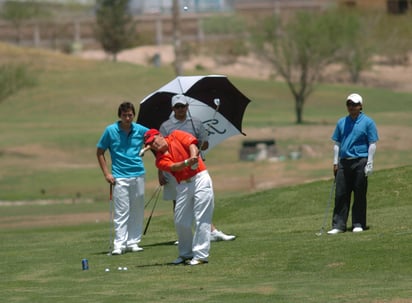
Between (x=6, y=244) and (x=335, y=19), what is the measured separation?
51847mm

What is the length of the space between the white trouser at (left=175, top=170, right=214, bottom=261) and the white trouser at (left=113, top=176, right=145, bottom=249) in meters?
2.07

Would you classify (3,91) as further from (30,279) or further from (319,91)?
(30,279)

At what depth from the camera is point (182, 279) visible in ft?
45.3

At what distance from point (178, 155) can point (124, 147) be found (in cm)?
232

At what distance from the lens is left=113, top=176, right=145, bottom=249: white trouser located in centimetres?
1664

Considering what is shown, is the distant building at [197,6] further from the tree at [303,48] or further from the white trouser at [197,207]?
the white trouser at [197,207]

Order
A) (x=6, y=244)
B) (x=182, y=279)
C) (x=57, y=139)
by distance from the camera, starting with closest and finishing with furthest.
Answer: (x=182, y=279), (x=6, y=244), (x=57, y=139)

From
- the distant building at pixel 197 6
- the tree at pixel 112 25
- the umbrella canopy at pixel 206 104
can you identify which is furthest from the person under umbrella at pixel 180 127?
the distant building at pixel 197 6

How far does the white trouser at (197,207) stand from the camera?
14.5 metres

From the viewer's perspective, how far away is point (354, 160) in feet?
54.8

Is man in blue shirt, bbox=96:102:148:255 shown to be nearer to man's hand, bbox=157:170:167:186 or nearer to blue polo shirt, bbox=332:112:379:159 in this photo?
man's hand, bbox=157:170:167:186

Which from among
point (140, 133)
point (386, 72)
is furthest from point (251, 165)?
point (386, 72)

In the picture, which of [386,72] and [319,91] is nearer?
[319,91]

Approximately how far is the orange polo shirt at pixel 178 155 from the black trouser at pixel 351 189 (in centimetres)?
296
